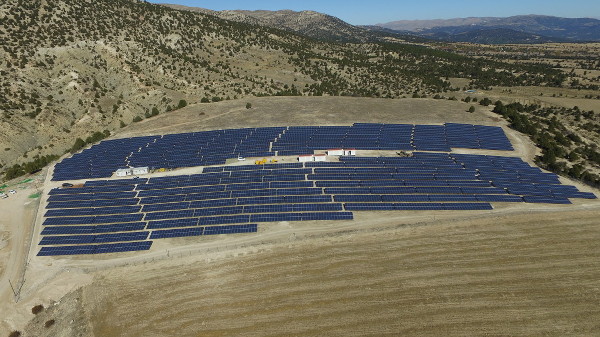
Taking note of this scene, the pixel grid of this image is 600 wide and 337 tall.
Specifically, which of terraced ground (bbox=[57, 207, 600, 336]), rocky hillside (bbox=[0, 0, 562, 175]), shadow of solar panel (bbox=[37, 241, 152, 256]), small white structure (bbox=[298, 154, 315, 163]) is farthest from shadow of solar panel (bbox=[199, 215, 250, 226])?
rocky hillside (bbox=[0, 0, 562, 175])

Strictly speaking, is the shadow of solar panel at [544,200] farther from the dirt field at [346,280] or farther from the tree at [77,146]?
the tree at [77,146]

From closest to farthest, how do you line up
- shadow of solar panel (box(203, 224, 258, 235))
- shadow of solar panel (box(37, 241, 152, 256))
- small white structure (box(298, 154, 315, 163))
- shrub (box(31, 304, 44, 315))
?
shrub (box(31, 304, 44, 315)), shadow of solar panel (box(37, 241, 152, 256)), shadow of solar panel (box(203, 224, 258, 235)), small white structure (box(298, 154, 315, 163))

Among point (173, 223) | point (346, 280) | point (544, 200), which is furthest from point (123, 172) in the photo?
point (544, 200)

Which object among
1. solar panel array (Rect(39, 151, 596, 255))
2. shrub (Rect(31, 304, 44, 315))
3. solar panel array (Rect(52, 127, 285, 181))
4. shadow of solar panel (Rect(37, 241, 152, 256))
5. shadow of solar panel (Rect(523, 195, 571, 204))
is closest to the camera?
shrub (Rect(31, 304, 44, 315))

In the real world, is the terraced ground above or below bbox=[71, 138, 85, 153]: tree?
below

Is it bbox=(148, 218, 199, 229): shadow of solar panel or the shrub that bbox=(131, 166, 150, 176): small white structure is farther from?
the shrub

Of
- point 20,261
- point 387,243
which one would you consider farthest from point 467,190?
point 20,261
